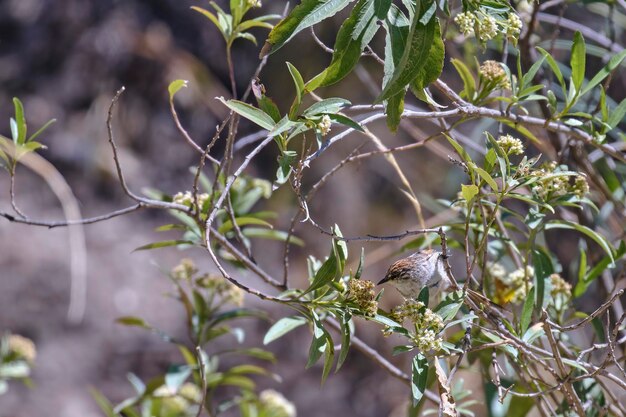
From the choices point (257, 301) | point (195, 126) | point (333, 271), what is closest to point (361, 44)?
point (333, 271)

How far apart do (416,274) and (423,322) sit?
0.11 m

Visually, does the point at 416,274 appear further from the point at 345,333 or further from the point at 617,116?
the point at 617,116

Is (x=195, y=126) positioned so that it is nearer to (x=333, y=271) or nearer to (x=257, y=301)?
(x=257, y=301)

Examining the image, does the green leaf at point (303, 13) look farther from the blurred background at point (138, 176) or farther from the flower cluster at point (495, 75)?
the blurred background at point (138, 176)

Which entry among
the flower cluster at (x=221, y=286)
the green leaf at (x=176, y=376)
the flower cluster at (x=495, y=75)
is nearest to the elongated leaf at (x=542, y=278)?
the flower cluster at (x=495, y=75)

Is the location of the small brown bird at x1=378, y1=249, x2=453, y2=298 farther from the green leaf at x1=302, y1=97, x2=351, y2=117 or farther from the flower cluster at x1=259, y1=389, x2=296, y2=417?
the flower cluster at x1=259, y1=389, x2=296, y2=417

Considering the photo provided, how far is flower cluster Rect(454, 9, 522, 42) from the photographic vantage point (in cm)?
74

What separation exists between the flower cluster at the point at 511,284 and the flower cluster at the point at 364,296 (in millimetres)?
306

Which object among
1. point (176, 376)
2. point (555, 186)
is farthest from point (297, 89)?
point (176, 376)

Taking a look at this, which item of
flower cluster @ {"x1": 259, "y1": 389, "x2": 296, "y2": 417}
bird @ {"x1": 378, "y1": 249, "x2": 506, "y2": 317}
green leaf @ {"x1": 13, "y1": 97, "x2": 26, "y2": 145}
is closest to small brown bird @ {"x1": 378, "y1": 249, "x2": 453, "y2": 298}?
bird @ {"x1": 378, "y1": 249, "x2": 506, "y2": 317}

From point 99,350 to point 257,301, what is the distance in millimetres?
552

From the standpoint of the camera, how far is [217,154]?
8.84 feet

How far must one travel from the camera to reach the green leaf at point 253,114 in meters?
0.74

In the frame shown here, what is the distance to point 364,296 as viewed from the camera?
748mm
